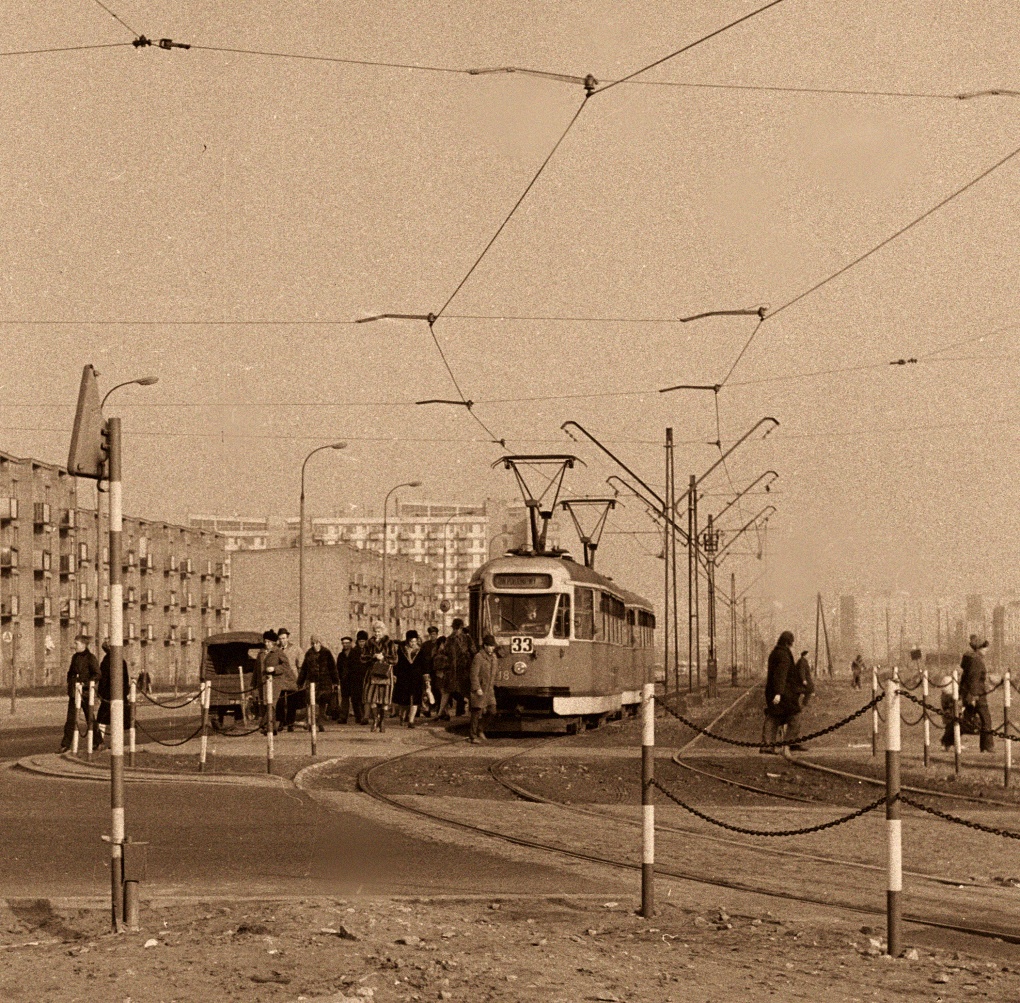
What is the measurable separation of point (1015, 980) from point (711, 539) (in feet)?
183

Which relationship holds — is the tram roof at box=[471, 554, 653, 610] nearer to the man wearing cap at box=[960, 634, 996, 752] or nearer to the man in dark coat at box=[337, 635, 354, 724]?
the man in dark coat at box=[337, 635, 354, 724]

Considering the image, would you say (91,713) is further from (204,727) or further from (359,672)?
(359,672)

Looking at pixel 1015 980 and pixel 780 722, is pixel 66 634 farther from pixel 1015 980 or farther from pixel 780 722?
pixel 1015 980

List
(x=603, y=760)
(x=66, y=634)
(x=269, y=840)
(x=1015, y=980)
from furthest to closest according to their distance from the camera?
(x=66, y=634)
(x=603, y=760)
(x=269, y=840)
(x=1015, y=980)

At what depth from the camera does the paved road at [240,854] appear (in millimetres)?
10758

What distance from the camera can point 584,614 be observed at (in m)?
31.8

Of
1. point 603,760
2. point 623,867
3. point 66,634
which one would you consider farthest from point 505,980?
point 66,634

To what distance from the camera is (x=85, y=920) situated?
9.26 metres

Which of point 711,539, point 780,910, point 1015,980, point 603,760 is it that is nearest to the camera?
point 1015,980

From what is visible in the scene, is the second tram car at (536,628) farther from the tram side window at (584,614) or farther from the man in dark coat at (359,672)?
the man in dark coat at (359,672)

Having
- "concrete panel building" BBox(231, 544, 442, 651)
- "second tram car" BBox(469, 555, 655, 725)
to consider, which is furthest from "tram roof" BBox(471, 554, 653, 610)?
"concrete panel building" BBox(231, 544, 442, 651)

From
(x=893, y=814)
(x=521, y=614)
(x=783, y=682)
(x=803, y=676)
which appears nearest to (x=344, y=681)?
(x=521, y=614)

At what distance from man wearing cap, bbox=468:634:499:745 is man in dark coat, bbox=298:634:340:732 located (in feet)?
9.56

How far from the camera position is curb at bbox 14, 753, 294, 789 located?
19031mm
